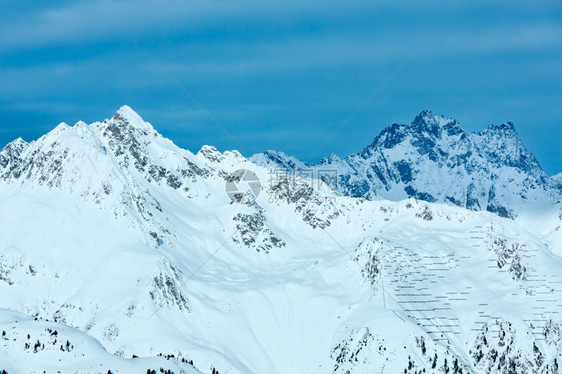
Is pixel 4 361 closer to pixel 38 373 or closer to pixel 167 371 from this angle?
pixel 38 373

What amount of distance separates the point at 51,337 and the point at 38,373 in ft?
55.9

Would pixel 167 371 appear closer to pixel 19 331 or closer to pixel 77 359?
pixel 77 359

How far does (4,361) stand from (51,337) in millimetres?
16515

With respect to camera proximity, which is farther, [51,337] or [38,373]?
[51,337]

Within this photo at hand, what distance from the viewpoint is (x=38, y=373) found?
181750 mm

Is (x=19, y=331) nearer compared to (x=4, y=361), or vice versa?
(x=4, y=361)

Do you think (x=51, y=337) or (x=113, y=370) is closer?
(x=113, y=370)

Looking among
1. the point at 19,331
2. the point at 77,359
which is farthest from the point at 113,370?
the point at 19,331

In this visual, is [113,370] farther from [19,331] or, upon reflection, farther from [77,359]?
[19,331]

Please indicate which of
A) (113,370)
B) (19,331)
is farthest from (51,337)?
(113,370)

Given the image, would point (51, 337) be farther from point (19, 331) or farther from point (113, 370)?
point (113, 370)

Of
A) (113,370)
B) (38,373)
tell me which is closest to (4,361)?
(38,373)

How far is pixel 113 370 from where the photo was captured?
18550cm

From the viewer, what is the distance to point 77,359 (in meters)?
192
